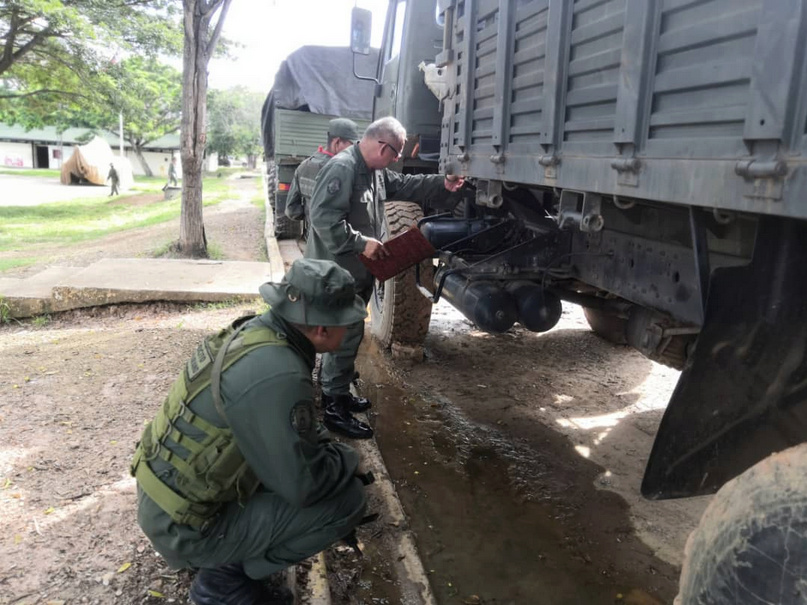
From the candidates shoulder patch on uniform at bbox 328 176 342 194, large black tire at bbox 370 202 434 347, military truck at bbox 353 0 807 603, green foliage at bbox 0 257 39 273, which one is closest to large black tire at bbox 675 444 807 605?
military truck at bbox 353 0 807 603

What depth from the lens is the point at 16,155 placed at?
4538 centimetres

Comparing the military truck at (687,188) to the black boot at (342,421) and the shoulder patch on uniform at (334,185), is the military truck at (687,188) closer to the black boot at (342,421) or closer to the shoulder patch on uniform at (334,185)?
the shoulder patch on uniform at (334,185)

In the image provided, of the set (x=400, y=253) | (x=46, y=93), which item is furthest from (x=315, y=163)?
(x=46, y=93)

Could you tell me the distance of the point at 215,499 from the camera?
1922 millimetres

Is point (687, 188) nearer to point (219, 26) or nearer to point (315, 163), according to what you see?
point (315, 163)

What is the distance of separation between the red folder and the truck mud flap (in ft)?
6.77

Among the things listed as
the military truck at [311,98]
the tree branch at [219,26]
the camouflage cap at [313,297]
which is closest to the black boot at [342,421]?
the camouflage cap at [313,297]

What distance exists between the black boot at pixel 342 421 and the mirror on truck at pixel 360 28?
9.62ft

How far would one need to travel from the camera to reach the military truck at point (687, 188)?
1440 mm

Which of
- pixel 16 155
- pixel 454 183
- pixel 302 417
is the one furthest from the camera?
pixel 16 155

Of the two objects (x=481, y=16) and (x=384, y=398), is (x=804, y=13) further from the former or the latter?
(x=384, y=398)

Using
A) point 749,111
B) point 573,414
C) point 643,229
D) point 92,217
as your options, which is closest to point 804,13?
point 749,111

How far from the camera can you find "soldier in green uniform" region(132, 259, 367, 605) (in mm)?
1840

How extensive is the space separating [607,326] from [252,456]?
4.17 m
